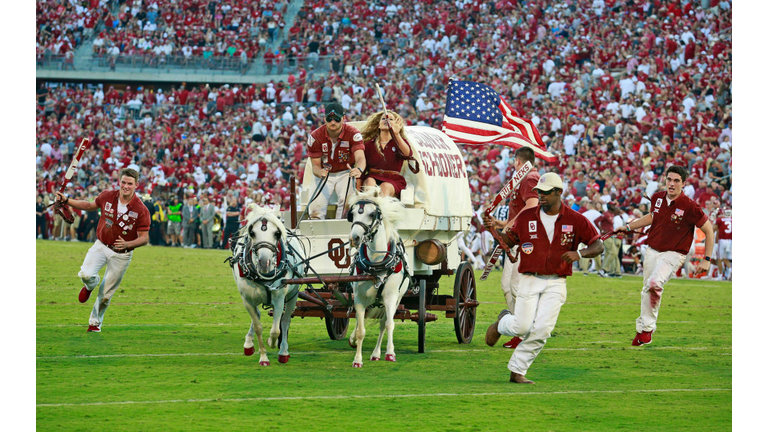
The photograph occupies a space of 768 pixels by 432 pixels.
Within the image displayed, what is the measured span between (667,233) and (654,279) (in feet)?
1.93

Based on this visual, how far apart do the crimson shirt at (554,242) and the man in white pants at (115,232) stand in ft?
18.0

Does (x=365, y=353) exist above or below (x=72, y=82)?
below

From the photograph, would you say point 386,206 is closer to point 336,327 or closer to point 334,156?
point 334,156

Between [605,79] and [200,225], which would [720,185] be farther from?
[200,225]

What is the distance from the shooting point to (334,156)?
1148cm

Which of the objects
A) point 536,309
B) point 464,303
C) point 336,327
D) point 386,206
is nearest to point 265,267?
point 386,206

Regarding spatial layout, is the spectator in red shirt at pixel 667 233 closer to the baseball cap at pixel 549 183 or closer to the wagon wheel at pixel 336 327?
the baseball cap at pixel 549 183

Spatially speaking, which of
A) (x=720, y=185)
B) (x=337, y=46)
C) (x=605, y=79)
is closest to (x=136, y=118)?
(x=337, y=46)

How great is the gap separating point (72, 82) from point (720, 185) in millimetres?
28272

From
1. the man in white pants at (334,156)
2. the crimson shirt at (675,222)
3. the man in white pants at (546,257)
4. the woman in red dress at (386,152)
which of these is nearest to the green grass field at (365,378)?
the man in white pants at (546,257)

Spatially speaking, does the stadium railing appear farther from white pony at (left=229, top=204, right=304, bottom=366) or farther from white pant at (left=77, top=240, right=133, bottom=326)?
white pony at (left=229, top=204, right=304, bottom=366)

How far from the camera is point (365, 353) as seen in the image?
36.8 ft

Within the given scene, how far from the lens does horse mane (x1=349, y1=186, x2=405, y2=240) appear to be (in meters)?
10.0

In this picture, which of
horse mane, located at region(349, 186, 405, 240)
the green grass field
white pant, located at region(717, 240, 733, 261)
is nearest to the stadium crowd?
white pant, located at region(717, 240, 733, 261)
